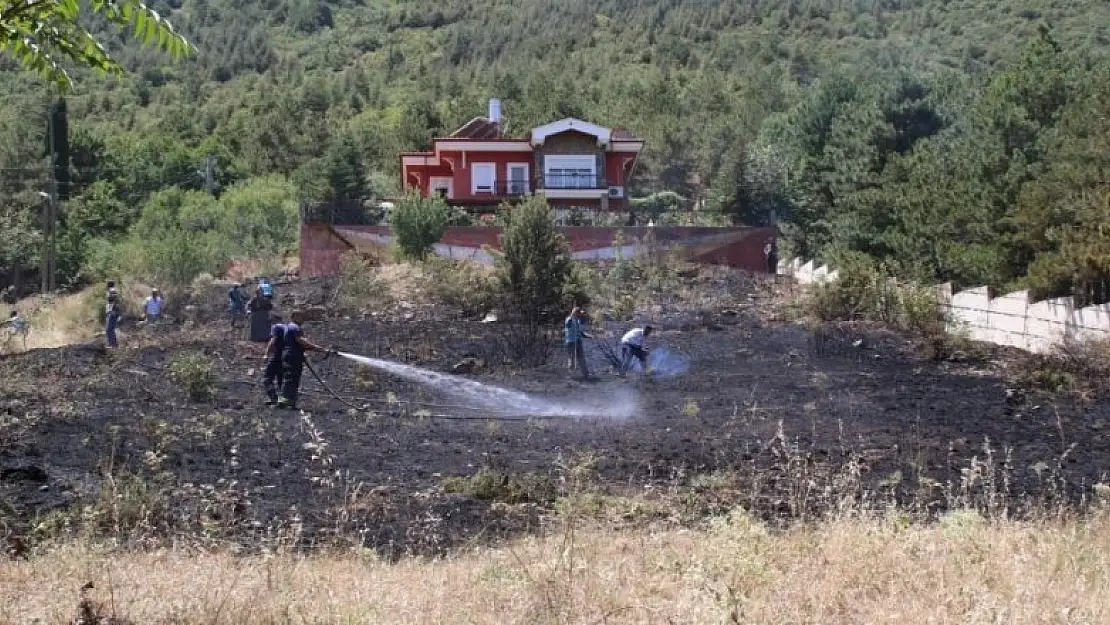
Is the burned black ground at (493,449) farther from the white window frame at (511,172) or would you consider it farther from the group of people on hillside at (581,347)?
the white window frame at (511,172)

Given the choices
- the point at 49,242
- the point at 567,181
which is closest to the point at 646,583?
the point at 567,181

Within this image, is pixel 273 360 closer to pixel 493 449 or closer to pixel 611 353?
pixel 493 449

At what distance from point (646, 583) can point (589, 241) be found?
3117 centimetres

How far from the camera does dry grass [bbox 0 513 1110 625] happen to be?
575cm

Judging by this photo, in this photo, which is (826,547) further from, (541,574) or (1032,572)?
(541,574)

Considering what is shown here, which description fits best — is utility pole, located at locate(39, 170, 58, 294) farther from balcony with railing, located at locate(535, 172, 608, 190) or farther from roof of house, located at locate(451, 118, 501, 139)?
balcony with railing, located at locate(535, 172, 608, 190)

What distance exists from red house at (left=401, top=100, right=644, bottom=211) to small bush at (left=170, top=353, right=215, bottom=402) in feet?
111

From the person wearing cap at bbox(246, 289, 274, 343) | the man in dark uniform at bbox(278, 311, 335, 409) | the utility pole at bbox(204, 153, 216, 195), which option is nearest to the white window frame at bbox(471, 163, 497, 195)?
the utility pole at bbox(204, 153, 216, 195)

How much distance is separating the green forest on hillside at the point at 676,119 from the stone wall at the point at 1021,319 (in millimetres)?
710

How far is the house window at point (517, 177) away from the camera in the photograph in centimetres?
5056

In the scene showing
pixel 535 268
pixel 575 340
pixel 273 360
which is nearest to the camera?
pixel 273 360

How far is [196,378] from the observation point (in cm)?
1515

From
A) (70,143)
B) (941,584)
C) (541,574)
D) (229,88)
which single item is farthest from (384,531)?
(229,88)

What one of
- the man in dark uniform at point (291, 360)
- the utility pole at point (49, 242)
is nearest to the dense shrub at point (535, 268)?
the man in dark uniform at point (291, 360)
